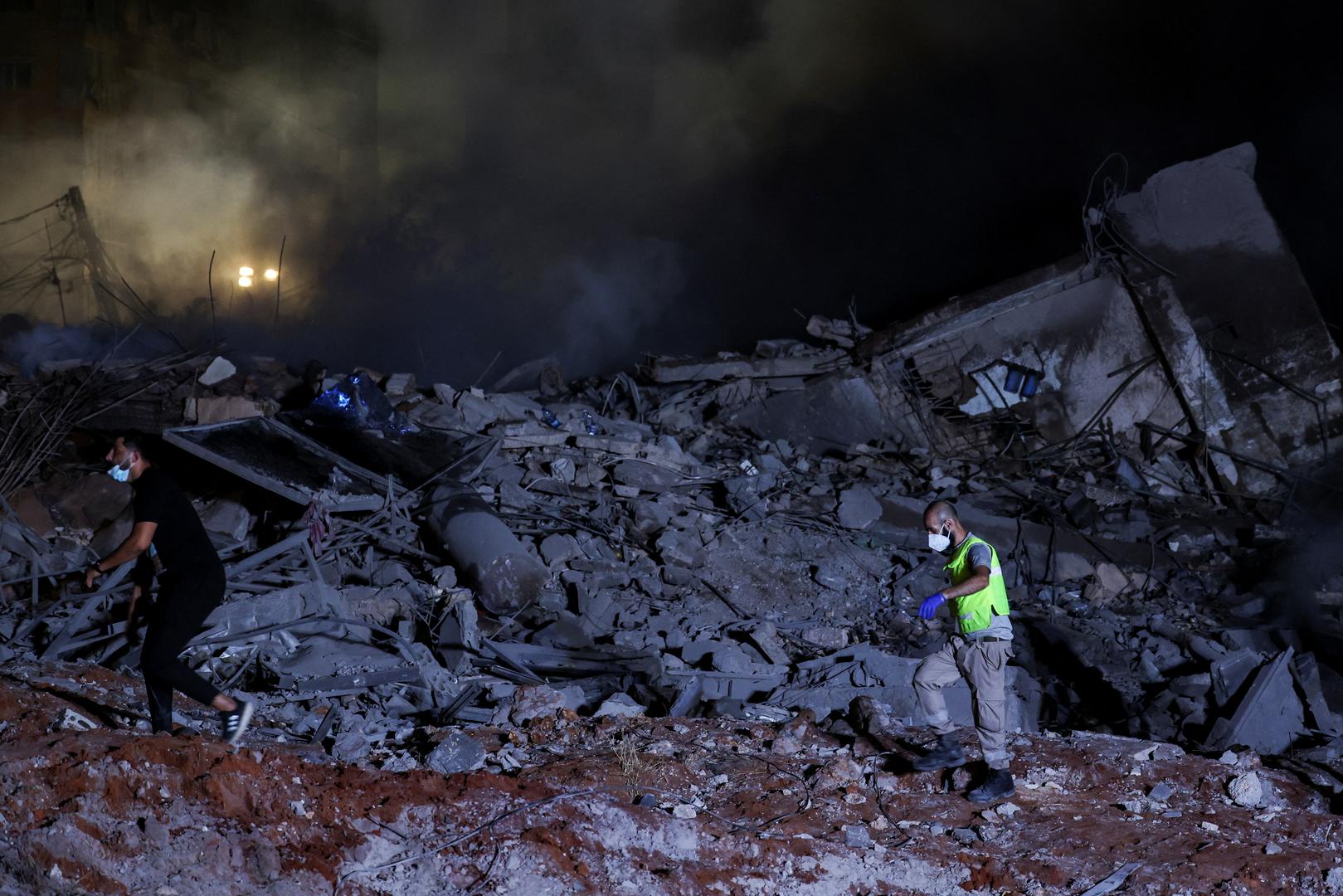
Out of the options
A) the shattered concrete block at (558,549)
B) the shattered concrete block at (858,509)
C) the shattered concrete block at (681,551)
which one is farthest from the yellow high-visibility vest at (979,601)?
the shattered concrete block at (858,509)

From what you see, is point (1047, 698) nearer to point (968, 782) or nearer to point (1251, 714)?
point (1251, 714)

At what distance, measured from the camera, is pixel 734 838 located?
13.4 ft

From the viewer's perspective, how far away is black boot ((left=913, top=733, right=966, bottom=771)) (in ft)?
15.8

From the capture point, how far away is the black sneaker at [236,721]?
4312 millimetres

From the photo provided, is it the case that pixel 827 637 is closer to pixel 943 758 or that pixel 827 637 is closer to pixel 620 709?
pixel 620 709

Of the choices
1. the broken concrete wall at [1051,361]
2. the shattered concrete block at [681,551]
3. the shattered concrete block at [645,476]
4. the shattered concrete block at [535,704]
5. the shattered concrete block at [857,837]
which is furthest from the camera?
the broken concrete wall at [1051,361]

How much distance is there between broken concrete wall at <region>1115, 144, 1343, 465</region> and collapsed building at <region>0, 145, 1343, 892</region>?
0.11ft

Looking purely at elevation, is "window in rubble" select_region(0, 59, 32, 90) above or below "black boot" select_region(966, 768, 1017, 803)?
above

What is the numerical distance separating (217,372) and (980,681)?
806 centimetres

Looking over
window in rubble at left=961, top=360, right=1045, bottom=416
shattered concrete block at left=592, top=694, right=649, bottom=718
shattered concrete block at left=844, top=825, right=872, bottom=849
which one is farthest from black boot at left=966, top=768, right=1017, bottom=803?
window in rubble at left=961, top=360, right=1045, bottom=416

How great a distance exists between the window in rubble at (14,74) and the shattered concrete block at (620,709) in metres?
15.6

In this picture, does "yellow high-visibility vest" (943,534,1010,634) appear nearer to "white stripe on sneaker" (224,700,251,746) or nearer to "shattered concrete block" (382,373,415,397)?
"white stripe on sneaker" (224,700,251,746)

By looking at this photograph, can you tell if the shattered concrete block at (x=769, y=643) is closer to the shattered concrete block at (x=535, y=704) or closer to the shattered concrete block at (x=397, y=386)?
the shattered concrete block at (x=535, y=704)

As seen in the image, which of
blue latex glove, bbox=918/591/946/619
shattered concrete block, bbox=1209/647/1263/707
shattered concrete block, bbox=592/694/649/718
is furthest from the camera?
shattered concrete block, bbox=1209/647/1263/707
